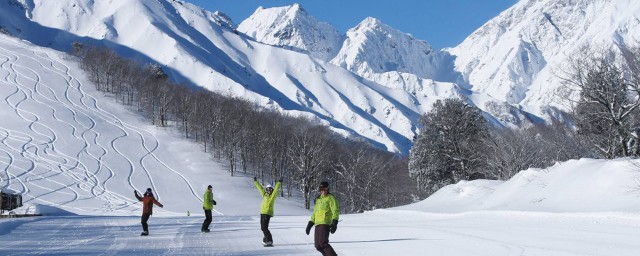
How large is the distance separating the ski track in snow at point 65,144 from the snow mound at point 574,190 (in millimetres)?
37008

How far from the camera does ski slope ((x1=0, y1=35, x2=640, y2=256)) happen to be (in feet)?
49.0

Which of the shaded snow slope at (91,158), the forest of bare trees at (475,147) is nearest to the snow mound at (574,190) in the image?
the forest of bare trees at (475,147)

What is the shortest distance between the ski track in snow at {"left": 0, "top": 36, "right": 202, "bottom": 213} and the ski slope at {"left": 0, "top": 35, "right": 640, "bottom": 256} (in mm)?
205

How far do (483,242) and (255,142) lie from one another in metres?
71.1

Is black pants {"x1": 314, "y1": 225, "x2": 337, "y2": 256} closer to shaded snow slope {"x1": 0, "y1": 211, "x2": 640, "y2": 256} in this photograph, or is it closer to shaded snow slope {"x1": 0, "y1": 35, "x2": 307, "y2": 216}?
shaded snow slope {"x1": 0, "y1": 211, "x2": 640, "y2": 256}

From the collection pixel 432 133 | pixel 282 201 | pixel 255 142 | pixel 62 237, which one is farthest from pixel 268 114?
pixel 62 237

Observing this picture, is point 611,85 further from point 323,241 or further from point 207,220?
point 323,241

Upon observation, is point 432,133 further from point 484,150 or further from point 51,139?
point 51,139

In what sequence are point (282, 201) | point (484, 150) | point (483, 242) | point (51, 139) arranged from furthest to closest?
point (51, 139) → point (282, 201) → point (484, 150) → point (483, 242)

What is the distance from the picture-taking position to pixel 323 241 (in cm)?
1155

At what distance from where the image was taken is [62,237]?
17.1m

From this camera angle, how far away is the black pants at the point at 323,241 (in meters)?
11.4

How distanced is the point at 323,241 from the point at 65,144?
78.6 meters

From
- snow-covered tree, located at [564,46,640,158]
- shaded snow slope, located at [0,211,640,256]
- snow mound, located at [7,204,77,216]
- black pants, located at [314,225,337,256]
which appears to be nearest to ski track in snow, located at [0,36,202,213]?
snow mound, located at [7,204,77,216]
